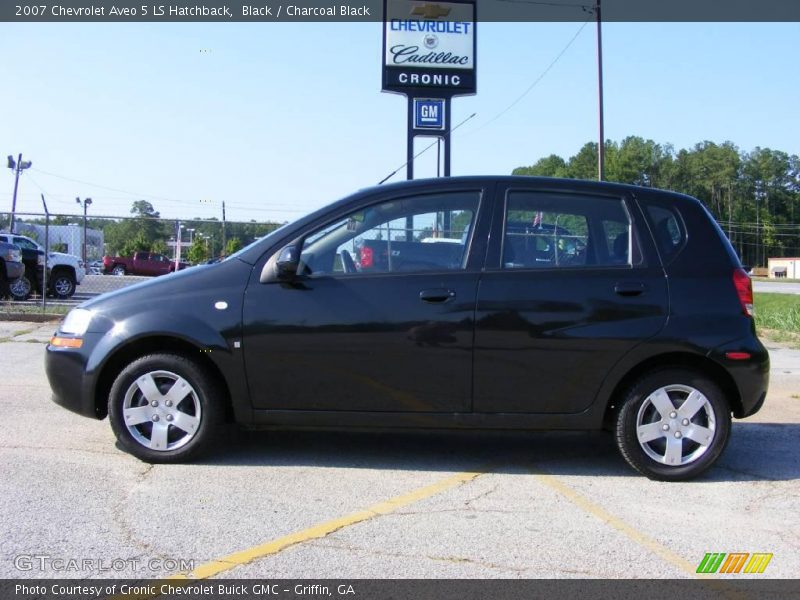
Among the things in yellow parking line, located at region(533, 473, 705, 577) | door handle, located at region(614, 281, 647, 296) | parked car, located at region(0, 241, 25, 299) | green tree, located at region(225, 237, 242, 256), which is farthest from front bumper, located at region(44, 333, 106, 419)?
parked car, located at region(0, 241, 25, 299)

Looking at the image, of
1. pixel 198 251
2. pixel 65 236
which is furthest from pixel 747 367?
pixel 65 236

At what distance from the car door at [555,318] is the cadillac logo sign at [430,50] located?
1598 cm

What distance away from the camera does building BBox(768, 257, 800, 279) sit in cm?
8788

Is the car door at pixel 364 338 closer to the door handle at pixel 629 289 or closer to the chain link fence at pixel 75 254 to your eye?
the door handle at pixel 629 289

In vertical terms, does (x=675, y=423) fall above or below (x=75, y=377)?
below

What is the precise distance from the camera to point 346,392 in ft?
15.2

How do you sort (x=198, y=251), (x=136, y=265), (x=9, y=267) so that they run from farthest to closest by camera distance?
1. (x=136, y=265)
2. (x=9, y=267)
3. (x=198, y=251)

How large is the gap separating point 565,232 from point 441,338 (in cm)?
106

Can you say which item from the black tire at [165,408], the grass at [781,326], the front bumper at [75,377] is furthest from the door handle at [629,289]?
the grass at [781,326]

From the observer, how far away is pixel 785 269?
89188 millimetres

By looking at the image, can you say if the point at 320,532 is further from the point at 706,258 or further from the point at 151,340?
the point at 706,258

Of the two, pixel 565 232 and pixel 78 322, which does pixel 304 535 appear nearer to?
pixel 78 322

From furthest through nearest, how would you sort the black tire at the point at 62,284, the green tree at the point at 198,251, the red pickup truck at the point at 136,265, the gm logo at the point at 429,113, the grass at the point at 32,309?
the red pickup truck at the point at 136,265, the gm logo at the point at 429,113, the black tire at the point at 62,284, the green tree at the point at 198,251, the grass at the point at 32,309

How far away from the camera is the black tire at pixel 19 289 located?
16.9 metres
